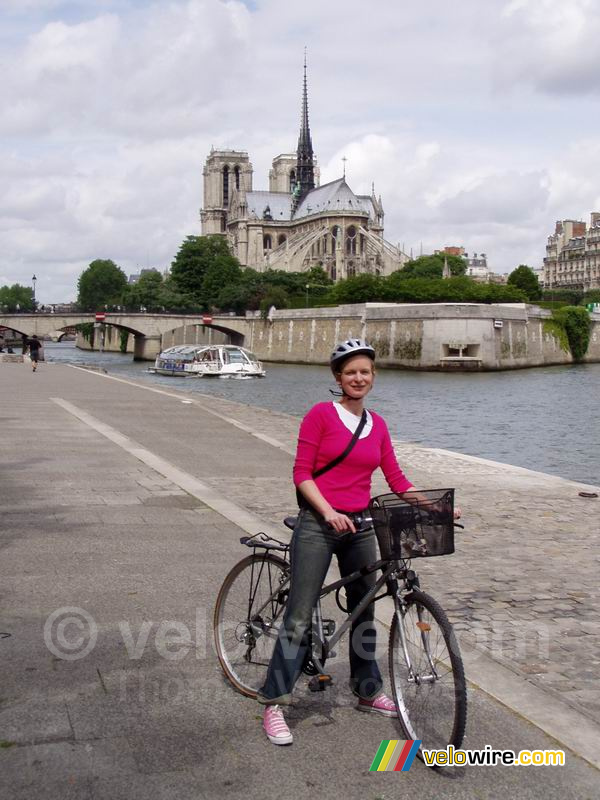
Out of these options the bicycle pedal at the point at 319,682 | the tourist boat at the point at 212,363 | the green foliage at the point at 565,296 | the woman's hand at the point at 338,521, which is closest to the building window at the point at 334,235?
the green foliage at the point at 565,296

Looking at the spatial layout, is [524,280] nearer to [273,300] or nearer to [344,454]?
[273,300]

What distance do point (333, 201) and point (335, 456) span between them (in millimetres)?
141876

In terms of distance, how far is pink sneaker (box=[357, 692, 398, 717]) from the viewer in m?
4.39

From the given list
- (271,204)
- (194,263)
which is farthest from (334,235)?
Answer: (194,263)

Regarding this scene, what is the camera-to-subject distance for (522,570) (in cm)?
746

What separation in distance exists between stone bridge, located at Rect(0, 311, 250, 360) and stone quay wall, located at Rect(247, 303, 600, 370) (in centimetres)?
1381

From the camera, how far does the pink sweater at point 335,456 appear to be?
4.32 m

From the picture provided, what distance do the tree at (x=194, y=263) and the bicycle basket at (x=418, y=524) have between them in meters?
108

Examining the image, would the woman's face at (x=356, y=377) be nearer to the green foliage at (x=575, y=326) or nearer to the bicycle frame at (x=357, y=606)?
the bicycle frame at (x=357, y=606)

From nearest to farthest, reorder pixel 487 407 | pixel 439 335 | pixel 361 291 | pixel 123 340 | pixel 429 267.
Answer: pixel 487 407 < pixel 439 335 < pixel 361 291 < pixel 123 340 < pixel 429 267

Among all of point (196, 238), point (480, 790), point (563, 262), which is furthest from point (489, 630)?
point (563, 262)

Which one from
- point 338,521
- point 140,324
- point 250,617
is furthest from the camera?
point 140,324

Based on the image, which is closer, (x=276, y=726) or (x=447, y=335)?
(x=276, y=726)

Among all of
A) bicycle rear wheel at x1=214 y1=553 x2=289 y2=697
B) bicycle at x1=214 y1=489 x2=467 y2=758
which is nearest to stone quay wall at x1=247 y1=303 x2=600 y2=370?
bicycle rear wheel at x1=214 y1=553 x2=289 y2=697
